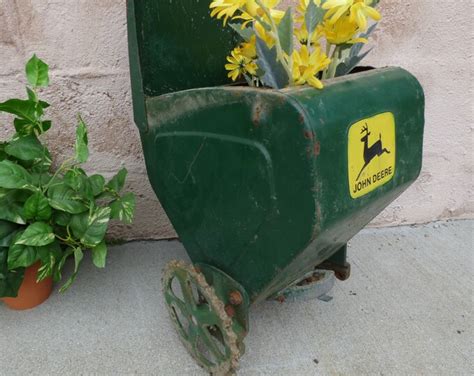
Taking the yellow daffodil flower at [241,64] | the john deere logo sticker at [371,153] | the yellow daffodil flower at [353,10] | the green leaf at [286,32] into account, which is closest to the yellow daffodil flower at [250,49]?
the yellow daffodil flower at [241,64]

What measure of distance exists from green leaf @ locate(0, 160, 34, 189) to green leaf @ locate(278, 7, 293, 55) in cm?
99

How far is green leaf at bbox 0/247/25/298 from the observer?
1529mm

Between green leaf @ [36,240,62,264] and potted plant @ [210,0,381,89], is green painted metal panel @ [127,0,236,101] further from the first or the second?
green leaf @ [36,240,62,264]

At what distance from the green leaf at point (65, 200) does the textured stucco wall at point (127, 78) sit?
47 centimetres

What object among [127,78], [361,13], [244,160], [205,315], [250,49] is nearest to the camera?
[361,13]

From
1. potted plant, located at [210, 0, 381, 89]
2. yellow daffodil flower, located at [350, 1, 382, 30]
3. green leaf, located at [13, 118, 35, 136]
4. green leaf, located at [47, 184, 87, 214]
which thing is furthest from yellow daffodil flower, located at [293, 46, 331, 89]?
green leaf, located at [13, 118, 35, 136]

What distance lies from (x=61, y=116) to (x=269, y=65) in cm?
121

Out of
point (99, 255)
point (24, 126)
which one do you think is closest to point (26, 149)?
point (24, 126)

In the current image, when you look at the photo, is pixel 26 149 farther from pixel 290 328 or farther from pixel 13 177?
pixel 290 328

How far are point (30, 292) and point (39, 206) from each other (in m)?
0.44

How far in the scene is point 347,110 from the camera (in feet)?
3.32

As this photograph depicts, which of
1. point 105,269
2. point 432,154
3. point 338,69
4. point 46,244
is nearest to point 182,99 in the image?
point 338,69

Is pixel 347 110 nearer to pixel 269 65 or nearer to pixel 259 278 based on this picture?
pixel 269 65

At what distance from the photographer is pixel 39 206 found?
1489mm
